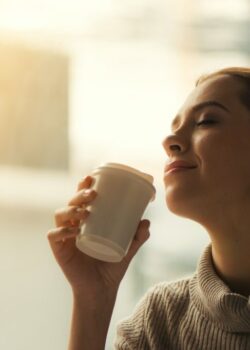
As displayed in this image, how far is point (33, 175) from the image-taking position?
1.47 m

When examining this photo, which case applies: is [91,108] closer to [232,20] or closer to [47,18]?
[47,18]

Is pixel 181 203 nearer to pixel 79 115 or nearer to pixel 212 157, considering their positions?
pixel 212 157

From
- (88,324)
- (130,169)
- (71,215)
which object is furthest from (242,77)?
(88,324)

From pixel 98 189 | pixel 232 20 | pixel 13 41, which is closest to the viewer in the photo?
pixel 98 189

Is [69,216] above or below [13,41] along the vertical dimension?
below

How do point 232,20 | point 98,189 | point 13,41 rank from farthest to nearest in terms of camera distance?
point 232,20 < point 13,41 < point 98,189

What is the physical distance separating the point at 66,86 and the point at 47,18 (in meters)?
0.17

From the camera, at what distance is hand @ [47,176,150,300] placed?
110 cm

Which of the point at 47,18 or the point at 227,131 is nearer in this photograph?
the point at 227,131

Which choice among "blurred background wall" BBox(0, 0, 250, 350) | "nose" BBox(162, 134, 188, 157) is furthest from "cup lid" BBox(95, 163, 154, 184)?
"blurred background wall" BBox(0, 0, 250, 350)

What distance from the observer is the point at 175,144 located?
1090mm

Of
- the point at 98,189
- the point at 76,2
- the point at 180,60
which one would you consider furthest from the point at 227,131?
the point at 76,2

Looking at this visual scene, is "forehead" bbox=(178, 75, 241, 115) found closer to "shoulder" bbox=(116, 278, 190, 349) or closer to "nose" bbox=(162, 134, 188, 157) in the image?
"nose" bbox=(162, 134, 188, 157)

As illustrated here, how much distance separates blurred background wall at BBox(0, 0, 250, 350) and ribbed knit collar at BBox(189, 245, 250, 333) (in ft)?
1.20
